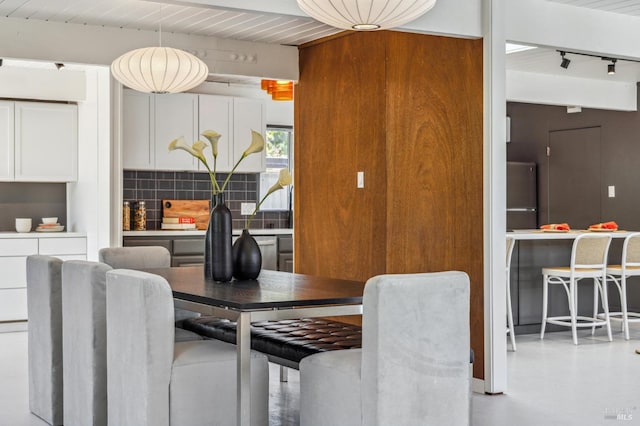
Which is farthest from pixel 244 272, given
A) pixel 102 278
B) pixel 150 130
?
pixel 150 130

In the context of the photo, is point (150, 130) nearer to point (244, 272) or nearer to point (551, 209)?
point (244, 272)

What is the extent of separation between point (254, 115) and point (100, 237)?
218 centimetres

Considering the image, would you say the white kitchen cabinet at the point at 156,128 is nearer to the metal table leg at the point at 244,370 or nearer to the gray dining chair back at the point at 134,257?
the gray dining chair back at the point at 134,257

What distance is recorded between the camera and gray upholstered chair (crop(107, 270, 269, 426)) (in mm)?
3225

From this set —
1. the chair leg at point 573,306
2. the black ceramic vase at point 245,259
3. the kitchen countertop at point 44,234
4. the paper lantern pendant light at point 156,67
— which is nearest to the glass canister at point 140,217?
the kitchen countertop at point 44,234

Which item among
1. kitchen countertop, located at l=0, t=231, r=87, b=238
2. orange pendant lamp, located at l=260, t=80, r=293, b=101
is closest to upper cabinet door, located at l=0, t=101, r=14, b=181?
kitchen countertop, located at l=0, t=231, r=87, b=238

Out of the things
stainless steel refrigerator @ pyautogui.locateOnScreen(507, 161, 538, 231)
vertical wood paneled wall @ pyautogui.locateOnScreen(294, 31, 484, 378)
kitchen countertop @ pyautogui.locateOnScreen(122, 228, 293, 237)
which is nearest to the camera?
vertical wood paneled wall @ pyautogui.locateOnScreen(294, 31, 484, 378)

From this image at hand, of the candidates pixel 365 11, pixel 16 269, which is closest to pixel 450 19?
pixel 365 11

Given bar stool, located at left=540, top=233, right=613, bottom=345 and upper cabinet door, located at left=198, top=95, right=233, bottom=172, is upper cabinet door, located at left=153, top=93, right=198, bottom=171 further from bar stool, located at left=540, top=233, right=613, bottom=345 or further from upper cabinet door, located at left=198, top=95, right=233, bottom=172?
bar stool, located at left=540, top=233, right=613, bottom=345

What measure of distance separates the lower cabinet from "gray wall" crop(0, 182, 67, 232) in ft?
2.05

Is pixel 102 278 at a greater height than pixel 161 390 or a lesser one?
greater

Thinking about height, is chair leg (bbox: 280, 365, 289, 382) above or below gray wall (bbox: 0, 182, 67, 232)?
below

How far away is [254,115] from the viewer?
8.70m

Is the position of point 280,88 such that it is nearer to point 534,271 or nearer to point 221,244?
point 534,271
